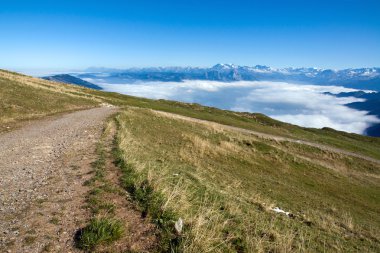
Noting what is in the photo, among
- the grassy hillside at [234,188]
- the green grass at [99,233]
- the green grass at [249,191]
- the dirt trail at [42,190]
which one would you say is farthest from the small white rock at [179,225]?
the dirt trail at [42,190]

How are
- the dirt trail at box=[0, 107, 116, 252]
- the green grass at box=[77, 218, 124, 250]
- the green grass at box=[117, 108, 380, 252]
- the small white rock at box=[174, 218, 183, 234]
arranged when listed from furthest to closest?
the green grass at box=[117, 108, 380, 252] < the small white rock at box=[174, 218, 183, 234] < the dirt trail at box=[0, 107, 116, 252] < the green grass at box=[77, 218, 124, 250]

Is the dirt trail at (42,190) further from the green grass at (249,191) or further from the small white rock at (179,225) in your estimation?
the small white rock at (179,225)

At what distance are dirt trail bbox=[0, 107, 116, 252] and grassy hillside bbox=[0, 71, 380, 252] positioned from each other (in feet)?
6.71

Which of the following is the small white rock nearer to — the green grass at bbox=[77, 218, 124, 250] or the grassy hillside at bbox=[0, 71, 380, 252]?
the grassy hillside at bbox=[0, 71, 380, 252]

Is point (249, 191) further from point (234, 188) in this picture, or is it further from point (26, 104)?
point (26, 104)

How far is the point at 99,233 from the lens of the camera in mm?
7832

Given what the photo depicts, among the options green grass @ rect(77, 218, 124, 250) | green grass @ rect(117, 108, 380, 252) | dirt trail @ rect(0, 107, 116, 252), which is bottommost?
green grass @ rect(117, 108, 380, 252)

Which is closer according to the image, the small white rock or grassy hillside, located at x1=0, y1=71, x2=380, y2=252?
the small white rock

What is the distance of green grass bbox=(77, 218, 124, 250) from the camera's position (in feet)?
24.8

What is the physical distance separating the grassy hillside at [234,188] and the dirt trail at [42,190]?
2.04 metres

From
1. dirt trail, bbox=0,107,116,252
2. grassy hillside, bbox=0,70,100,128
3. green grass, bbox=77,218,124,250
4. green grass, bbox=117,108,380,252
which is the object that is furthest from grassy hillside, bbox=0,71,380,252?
dirt trail, bbox=0,107,116,252

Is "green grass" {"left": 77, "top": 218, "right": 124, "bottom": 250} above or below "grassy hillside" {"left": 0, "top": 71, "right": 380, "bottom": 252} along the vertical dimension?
above

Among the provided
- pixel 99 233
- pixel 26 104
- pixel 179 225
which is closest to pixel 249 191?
pixel 179 225

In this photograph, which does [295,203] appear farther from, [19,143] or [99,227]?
[19,143]
